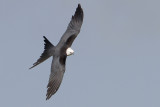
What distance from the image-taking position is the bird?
35.0 m

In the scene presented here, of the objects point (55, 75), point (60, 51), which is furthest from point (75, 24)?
point (55, 75)

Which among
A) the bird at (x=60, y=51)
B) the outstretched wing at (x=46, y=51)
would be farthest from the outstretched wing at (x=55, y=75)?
the outstretched wing at (x=46, y=51)

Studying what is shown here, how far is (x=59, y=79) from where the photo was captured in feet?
116

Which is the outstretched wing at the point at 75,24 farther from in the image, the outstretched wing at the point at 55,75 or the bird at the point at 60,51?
the outstretched wing at the point at 55,75

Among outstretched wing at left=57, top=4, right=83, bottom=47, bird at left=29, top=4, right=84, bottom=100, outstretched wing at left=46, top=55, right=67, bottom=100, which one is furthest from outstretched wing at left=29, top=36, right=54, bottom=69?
outstretched wing at left=57, top=4, right=83, bottom=47

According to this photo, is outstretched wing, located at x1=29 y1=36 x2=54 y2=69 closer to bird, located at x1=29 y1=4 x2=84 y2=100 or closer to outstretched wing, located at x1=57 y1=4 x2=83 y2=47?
bird, located at x1=29 y1=4 x2=84 y2=100

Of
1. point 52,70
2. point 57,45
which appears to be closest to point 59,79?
point 52,70

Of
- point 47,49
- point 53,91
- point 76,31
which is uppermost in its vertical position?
point 76,31

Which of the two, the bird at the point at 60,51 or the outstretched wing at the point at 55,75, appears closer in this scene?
the outstretched wing at the point at 55,75

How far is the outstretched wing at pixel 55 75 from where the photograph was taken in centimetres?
3438

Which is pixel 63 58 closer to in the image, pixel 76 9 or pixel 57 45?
pixel 57 45

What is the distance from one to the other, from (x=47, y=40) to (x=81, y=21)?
143 inches

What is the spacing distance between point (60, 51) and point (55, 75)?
2.28 m

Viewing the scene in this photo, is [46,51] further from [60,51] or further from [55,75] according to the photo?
[55,75]
